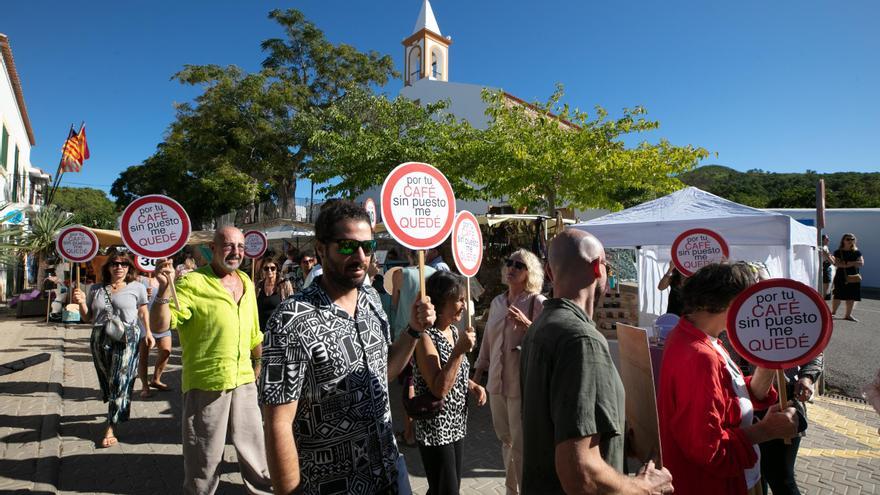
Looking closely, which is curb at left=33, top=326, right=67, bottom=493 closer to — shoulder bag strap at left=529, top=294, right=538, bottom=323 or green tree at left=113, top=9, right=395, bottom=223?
shoulder bag strap at left=529, top=294, right=538, bottom=323

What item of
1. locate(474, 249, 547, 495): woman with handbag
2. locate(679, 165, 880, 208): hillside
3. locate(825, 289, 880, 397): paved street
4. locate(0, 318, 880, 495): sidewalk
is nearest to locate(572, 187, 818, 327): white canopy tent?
locate(825, 289, 880, 397): paved street

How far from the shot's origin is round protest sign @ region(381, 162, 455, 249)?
2875 mm

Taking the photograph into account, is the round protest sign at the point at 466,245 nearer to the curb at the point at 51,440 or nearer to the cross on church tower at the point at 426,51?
the curb at the point at 51,440

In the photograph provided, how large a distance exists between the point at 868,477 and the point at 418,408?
4.25m

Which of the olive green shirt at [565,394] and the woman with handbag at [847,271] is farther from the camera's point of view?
the woman with handbag at [847,271]

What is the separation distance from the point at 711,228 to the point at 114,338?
7553 mm

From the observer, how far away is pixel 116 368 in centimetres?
515

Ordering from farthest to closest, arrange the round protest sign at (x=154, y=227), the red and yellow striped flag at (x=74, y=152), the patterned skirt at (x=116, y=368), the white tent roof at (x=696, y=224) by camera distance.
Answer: the red and yellow striped flag at (x=74, y=152)
the white tent roof at (x=696, y=224)
the patterned skirt at (x=116, y=368)
the round protest sign at (x=154, y=227)

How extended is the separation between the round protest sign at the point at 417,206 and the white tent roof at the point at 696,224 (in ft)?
15.7

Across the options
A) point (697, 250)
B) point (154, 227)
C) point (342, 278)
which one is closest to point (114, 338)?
point (154, 227)

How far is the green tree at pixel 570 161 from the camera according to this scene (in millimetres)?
13016

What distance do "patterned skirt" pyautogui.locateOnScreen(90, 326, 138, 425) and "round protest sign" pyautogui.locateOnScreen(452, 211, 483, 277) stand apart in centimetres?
394

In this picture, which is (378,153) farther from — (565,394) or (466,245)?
(565,394)

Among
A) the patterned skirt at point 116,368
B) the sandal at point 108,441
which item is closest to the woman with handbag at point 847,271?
the patterned skirt at point 116,368
